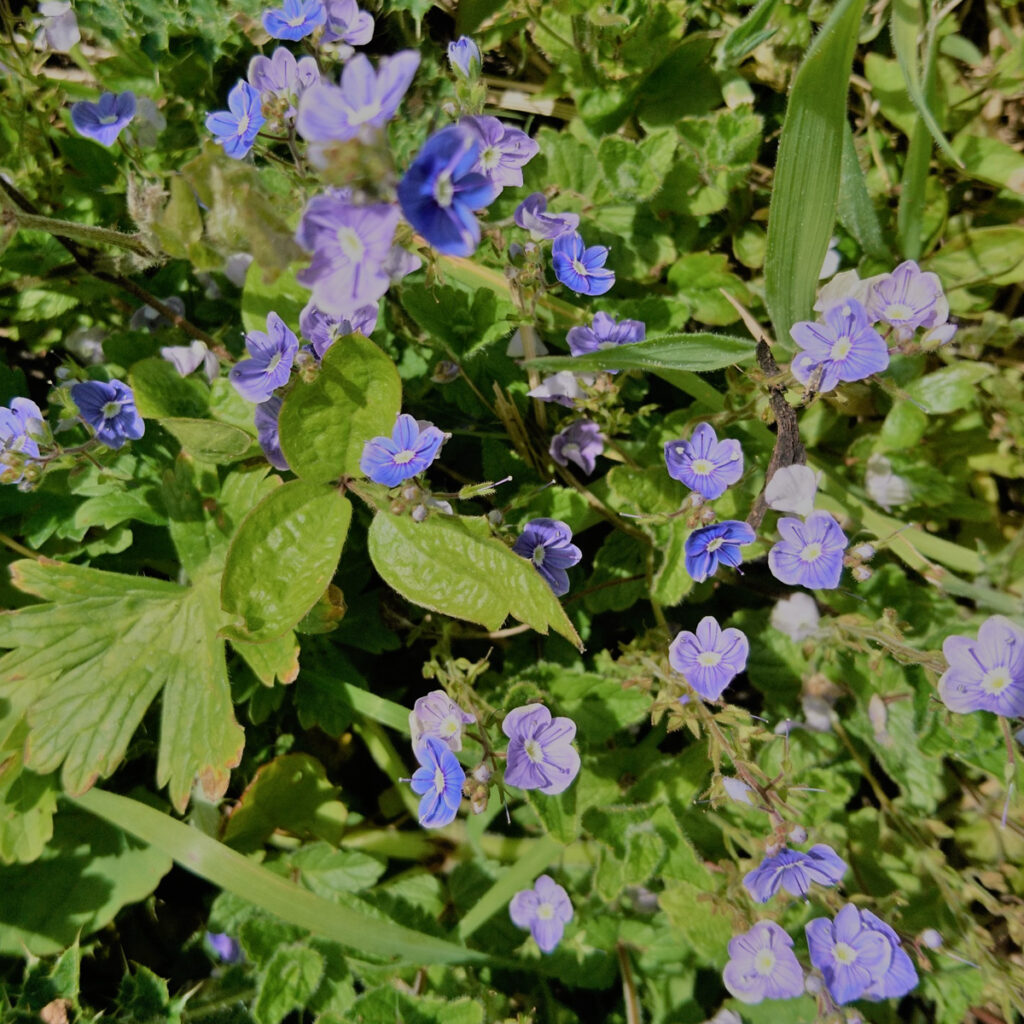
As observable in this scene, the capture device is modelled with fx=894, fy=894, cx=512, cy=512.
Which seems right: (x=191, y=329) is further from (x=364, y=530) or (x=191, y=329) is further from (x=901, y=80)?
(x=901, y=80)

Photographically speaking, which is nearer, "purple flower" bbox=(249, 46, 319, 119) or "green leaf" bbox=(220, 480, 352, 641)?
"green leaf" bbox=(220, 480, 352, 641)

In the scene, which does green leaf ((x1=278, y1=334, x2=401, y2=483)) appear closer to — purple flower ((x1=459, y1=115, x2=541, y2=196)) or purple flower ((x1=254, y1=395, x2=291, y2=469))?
purple flower ((x1=254, y1=395, x2=291, y2=469))

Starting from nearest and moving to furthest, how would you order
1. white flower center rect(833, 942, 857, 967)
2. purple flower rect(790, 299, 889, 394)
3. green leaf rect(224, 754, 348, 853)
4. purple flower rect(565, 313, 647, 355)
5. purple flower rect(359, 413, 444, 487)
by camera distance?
purple flower rect(359, 413, 444, 487) → purple flower rect(790, 299, 889, 394) → white flower center rect(833, 942, 857, 967) → purple flower rect(565, 313, 647, 355) → green leaf rect(224, 754, 348, 853)

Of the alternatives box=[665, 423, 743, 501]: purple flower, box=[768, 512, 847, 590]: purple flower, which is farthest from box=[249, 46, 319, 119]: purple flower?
box=[768, 512, 847, 590]: purple flower

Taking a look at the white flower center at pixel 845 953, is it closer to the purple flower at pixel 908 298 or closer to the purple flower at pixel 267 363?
the purple flower at pixel 908 298

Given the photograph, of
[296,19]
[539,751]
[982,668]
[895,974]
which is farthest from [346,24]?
[895,974]

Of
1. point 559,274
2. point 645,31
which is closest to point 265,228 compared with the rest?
point 559,274
